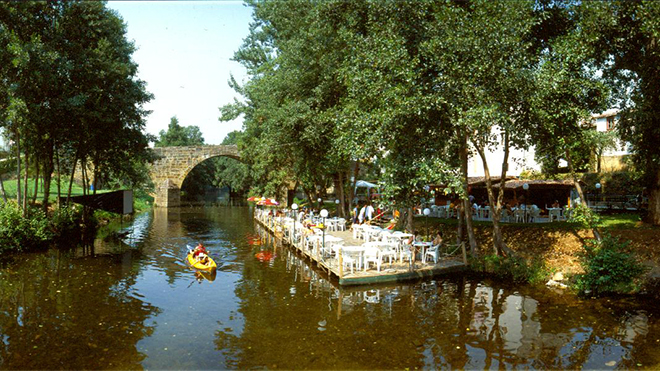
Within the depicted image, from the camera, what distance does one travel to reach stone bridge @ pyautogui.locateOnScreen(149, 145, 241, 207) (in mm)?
49438

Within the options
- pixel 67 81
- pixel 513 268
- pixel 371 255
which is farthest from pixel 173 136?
pixel 513 268

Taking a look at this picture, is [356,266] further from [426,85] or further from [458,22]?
[458,22]

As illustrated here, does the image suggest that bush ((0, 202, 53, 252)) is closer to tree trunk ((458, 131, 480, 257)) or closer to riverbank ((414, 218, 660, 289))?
tree trunk ((458, 131, 480, 257))

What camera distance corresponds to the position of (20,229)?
17.9 m

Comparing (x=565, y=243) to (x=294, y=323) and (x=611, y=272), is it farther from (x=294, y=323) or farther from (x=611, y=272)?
(x=294, y=323)

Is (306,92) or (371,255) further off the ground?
(306,92)

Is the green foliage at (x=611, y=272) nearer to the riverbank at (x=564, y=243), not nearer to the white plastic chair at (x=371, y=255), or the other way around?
the riverbank at (x=564, y=243)

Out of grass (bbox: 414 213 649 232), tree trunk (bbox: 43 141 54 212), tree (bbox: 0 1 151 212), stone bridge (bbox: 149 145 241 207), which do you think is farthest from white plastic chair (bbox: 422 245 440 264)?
stone bridge (bbox: 149 145 241 207)

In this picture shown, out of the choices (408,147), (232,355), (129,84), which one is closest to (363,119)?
(408,147)

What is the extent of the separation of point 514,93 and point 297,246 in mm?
11619

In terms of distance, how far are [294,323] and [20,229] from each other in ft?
48.5

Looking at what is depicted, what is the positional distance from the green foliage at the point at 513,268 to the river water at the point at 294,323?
773 mm

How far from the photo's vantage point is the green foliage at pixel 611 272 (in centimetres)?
1172

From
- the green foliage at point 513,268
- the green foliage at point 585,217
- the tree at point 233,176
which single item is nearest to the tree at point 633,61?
the green foliage at point 585,217
